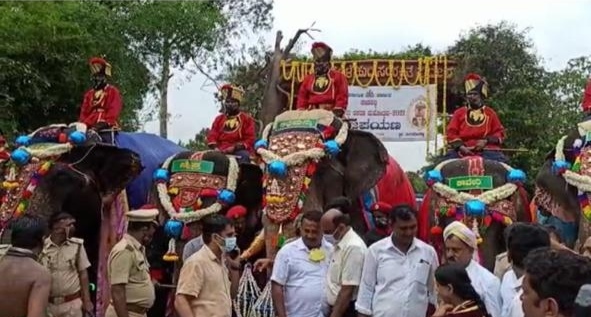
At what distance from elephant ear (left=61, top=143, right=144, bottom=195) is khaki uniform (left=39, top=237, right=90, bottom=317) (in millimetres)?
2827

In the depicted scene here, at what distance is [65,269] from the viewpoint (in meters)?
6.92

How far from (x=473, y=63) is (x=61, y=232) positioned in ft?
51.3

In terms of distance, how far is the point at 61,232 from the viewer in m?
7.06

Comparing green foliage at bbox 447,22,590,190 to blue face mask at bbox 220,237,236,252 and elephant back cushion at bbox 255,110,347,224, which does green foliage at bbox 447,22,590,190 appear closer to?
elephant back cushion at bbox 255,110,347,224

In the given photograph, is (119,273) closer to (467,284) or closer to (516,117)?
(467,284)

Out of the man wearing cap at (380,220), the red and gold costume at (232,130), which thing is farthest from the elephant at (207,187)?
the man wearing cap at (380,220)

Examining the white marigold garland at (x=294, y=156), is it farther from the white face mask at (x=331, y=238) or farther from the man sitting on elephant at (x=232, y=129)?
the white face mask at (x=331, y=238)

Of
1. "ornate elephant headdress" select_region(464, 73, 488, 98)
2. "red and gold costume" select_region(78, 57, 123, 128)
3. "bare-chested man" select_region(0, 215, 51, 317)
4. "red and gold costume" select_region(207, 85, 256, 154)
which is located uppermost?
Answer: "ornate elephant headdress" select_region(464, 73, 488, 98)

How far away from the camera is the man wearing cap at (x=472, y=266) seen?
182 inches

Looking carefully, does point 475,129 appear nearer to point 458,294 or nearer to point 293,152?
point 293,152

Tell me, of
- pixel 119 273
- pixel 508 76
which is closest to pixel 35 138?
pixel 119 273

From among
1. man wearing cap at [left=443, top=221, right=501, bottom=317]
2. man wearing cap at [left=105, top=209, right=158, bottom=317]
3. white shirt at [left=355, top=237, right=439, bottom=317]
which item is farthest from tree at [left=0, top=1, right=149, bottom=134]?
man wearing cap at [left=443, top=221, right=501, bottom=317]

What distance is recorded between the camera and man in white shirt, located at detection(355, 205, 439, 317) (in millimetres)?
5797

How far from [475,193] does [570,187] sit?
1.01 meters
